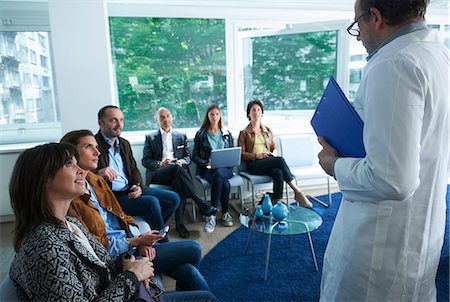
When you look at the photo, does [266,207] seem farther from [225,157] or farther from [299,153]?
[299,153]

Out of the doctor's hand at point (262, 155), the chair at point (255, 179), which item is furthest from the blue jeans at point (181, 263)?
the doctor's hand at point (262, 155)

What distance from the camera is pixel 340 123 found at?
3.22 ft

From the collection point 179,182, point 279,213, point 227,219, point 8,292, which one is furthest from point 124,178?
point 8,292

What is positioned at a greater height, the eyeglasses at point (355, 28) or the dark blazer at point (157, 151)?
the eyeglasses at point (355, 28)

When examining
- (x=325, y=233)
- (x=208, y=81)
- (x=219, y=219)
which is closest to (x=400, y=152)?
(x=325, y=233)

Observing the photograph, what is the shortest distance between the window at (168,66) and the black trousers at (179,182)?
43.1 inches

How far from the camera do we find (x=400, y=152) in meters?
0.76

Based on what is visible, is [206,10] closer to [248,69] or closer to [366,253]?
[248,69]

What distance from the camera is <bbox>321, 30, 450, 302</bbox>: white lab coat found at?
77cm

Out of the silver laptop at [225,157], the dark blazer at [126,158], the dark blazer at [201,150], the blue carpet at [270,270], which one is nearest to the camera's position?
the blue carpet at [270,270]

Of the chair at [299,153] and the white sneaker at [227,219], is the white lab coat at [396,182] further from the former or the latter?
the chair at [299,153]

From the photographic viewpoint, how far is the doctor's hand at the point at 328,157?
989mm

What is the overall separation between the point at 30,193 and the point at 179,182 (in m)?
2.04

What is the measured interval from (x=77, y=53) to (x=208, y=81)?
62.7 inches
